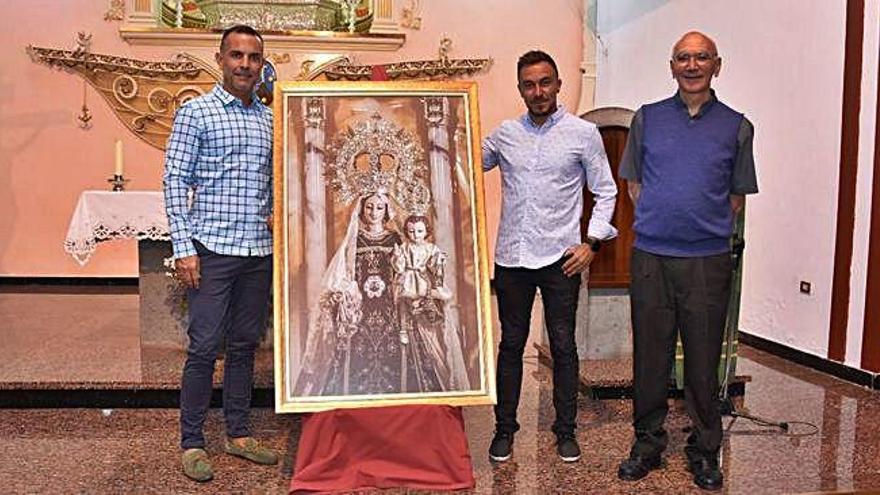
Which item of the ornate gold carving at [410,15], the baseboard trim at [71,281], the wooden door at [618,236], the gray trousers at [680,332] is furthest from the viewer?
the ornate gold carving at [410,15]

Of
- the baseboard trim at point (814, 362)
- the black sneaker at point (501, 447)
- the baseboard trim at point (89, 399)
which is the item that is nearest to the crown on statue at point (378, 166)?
the black sneaker at point (501, 447)

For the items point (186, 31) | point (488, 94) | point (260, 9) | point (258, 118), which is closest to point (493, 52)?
point (488, 94)

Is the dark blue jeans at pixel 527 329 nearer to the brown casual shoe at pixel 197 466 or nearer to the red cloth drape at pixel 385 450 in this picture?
the red cloth drape at pixel 385 450

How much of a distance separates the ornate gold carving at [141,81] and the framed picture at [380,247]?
14.4 ft

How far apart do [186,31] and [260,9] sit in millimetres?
644

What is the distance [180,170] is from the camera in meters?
2.83

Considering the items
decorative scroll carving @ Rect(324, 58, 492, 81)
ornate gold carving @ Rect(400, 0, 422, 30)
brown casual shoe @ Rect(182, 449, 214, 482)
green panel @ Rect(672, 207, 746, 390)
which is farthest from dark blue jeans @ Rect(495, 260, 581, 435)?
ornate gold carving @ Rect(400, 0, 422, 30)

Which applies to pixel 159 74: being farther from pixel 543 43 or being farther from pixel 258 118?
pixel 258 118

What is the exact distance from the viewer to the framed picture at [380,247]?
9.29ft

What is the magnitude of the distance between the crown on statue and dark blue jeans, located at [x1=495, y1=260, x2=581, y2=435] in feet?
1.39

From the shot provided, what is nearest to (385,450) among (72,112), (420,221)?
(420,221)

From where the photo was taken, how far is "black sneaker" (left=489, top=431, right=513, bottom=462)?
3.10m

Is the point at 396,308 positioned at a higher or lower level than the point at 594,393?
higher

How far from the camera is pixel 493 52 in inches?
288
